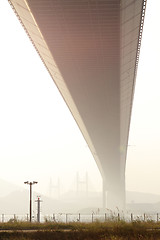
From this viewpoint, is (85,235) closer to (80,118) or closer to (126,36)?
(126,36)

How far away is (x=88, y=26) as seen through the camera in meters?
25.3

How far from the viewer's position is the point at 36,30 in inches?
1032

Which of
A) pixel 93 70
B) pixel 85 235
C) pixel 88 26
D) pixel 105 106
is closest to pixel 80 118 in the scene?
pixel 105 106

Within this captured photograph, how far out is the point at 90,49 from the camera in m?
30.1

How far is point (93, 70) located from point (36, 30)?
9616mm

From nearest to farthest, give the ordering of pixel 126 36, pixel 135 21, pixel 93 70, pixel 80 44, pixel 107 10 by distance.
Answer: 1. pixel 107 10
2. pixel 135 21
3. pixel 126 36
4. pixel 80 44
5. pixel 93 70

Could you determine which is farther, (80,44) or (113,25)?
(80,44)

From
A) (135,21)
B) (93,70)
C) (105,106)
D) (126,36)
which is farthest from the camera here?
(105,106)

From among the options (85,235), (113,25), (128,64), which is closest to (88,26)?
(113,25)

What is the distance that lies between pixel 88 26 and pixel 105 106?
71.7 feet

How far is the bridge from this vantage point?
74.8 feet

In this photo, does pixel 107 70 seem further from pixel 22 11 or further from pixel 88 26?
pixel 22 11

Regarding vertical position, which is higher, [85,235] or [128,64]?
[128,64]

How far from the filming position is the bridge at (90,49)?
22.8m
